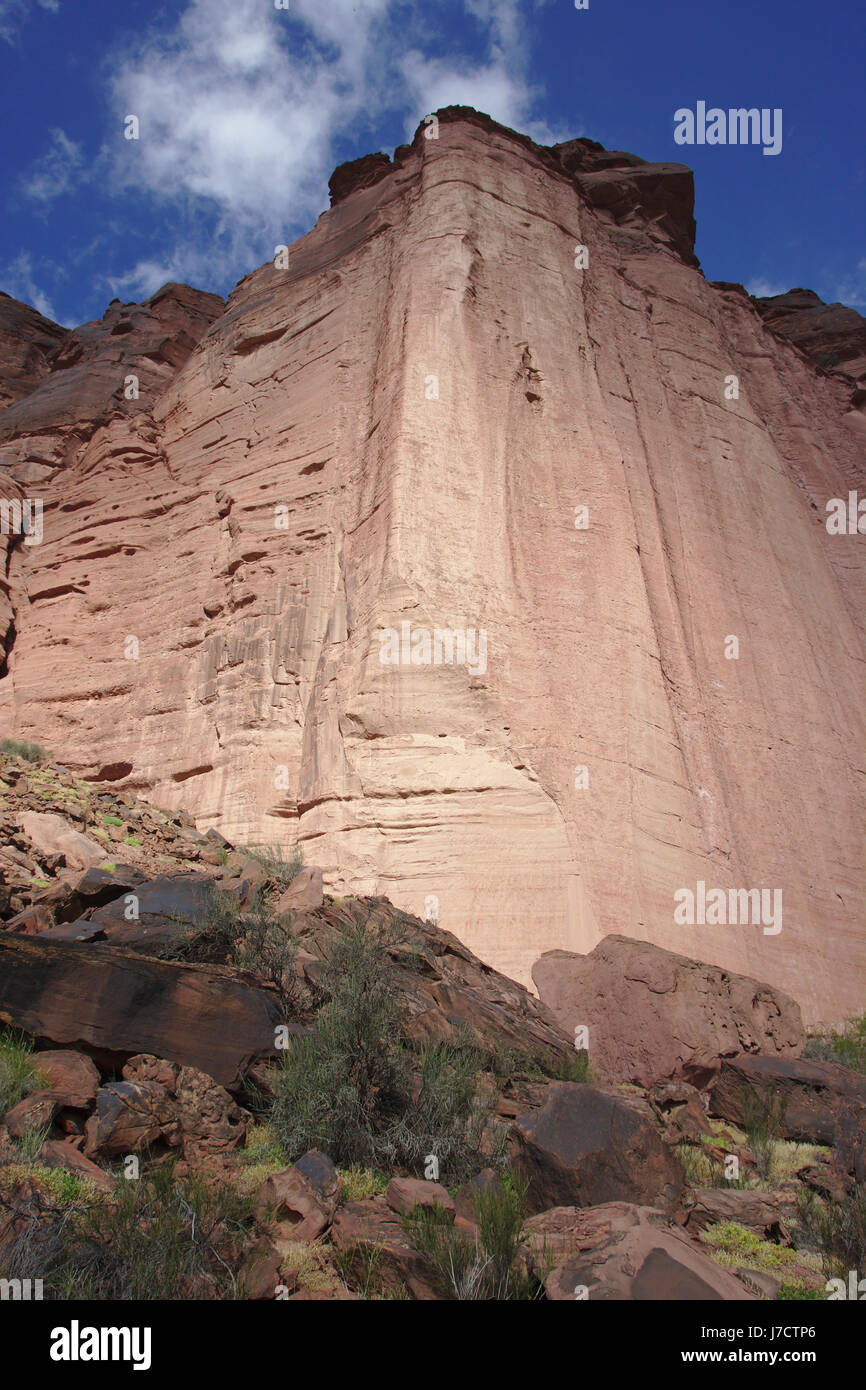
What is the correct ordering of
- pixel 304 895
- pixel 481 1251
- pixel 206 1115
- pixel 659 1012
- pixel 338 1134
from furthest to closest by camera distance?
pixel 304 895 < pixel 659 1012 < pixel 338 1134 < pixel 206 1115 < pixel 481 1251

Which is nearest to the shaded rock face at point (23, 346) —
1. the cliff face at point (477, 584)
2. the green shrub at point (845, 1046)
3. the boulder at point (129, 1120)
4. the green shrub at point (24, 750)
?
the cliff face at point (477, 584)

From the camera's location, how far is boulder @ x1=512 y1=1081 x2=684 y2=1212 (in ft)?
15.5

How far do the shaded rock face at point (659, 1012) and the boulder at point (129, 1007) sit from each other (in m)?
3.94

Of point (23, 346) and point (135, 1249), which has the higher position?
point (23, 346)

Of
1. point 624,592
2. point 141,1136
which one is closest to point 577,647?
point 624,592

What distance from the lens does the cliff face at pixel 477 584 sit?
11.9m

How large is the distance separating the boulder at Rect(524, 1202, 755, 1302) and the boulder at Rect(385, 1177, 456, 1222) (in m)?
0.39

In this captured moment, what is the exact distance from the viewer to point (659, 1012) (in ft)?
27.7

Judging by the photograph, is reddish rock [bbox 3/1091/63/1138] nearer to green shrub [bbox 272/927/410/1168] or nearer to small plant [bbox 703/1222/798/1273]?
green shrub [bbox 272/927/410/1168]

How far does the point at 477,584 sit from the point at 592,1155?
9560 mm

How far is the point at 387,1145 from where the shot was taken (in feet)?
17.0

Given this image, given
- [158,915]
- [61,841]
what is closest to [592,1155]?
[158,915]

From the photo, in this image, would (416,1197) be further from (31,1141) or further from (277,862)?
(277,862)

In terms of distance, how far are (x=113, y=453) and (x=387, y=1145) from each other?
18708 millimetres
